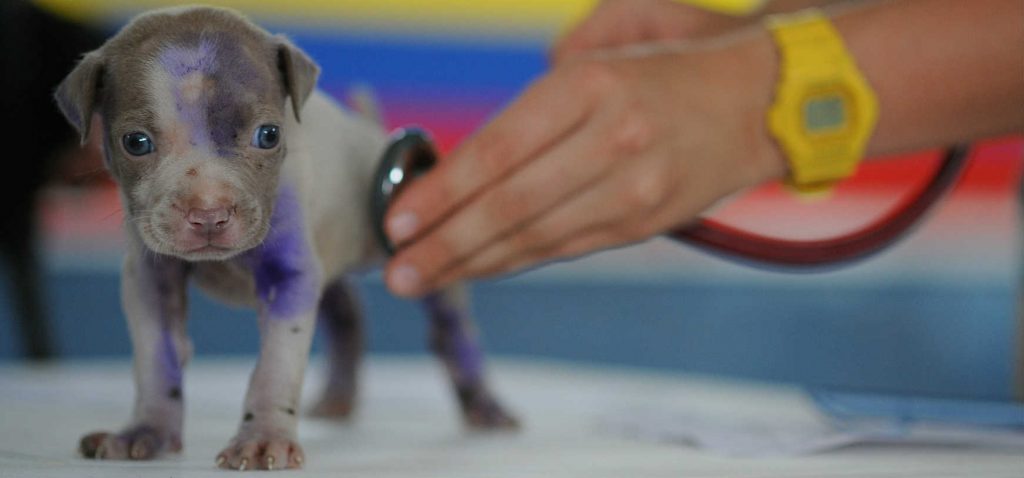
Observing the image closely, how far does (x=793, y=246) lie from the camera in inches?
40.2

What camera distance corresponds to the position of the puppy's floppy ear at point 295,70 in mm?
645

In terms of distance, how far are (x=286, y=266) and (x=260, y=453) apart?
0.42 ft

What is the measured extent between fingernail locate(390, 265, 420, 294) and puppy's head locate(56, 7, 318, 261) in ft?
0.82

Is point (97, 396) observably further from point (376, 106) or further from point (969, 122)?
point (969, 122)

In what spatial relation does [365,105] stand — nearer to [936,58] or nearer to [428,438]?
[428,438]

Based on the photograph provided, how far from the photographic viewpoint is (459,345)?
1144 mm

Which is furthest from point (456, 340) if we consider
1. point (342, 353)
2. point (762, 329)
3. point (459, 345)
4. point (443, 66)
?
point (762, 329)

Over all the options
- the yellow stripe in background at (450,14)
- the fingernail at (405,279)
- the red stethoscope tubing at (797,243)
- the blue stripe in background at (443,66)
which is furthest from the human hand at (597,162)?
the blue stripe in background at (443,66)

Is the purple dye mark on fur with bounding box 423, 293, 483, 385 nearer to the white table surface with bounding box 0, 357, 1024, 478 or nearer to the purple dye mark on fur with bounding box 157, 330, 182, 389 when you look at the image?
the white table surface with bounding box 0, 357, 1024, 478

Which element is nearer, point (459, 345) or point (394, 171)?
point (394, 171)

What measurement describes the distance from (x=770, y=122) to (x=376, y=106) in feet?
1.32

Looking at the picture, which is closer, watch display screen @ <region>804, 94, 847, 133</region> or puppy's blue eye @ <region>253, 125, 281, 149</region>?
puppy's blue eye @ <region>253, 125, 281, 149</region>

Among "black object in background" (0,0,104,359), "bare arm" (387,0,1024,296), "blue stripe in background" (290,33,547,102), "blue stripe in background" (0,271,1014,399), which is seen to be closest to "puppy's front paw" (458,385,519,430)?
"bare arm" (387,0,1024,296)

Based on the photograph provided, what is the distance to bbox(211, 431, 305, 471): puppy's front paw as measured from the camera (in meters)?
0.65
